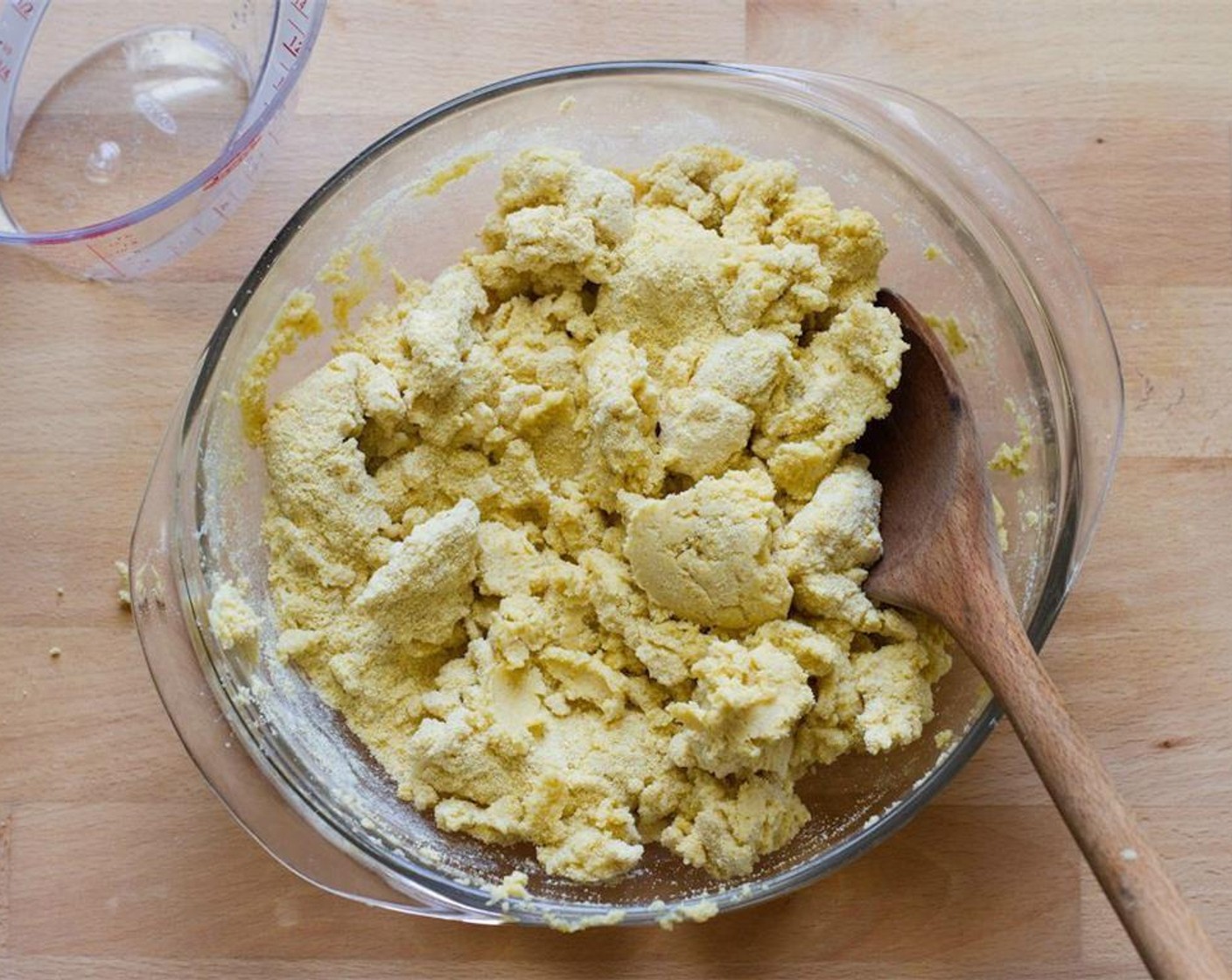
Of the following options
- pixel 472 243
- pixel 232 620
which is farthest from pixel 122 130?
pixel 232 620

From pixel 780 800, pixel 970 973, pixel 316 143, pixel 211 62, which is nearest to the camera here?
pixel 780 800

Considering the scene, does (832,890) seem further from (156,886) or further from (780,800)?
(156,886)

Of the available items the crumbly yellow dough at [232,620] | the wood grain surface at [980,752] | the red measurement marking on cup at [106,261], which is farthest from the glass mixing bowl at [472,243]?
the red measurement marking on cup at [106,261]

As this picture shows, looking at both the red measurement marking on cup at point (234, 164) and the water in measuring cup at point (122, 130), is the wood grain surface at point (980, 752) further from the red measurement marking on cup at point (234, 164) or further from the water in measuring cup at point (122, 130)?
the water in measuring cup at point (122, 130)

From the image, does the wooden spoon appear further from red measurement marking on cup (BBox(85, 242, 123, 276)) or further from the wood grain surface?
red measurement marking on cup (BBox(85, 242, 123, 276))

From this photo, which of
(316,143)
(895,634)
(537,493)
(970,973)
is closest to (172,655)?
(537,493)

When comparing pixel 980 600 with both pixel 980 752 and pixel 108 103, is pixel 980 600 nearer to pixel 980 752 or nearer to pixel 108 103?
pixel 980 752
